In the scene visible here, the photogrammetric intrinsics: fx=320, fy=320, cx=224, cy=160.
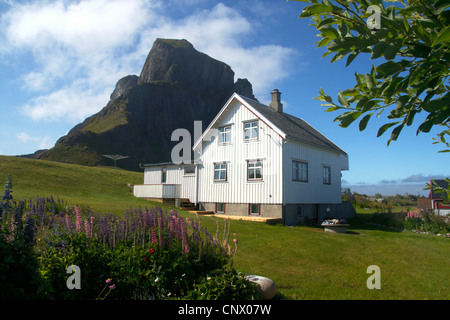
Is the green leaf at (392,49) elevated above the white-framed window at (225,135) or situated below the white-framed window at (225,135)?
below

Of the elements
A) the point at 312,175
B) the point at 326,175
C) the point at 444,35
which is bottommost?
the point at 444,35

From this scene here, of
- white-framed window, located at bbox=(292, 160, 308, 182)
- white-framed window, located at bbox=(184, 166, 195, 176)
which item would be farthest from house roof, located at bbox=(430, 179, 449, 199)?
white-framed window, located at bbox=(184, 166, 195, 176)

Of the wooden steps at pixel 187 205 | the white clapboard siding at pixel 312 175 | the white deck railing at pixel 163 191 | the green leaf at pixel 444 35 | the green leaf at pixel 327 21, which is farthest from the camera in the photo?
the white deck railing at pixel 163 191

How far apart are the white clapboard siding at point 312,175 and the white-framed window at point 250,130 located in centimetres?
251

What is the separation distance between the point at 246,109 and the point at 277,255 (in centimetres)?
1409

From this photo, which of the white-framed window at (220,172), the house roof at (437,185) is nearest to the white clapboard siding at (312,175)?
the white-framed window at (220,172)

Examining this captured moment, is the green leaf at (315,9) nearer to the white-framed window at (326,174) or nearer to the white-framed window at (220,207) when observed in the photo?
the white-framed window at (220,207)

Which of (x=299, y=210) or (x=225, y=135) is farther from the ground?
(x=225, y=135)

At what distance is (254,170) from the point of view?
22.6m

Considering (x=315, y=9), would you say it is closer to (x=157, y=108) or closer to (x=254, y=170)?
(x=254, y=170)

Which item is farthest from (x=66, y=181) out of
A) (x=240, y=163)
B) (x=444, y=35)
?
(x=444, y=35)

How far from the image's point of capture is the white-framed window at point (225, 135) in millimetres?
24375

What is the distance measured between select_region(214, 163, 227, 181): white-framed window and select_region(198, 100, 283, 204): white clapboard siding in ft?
0.94

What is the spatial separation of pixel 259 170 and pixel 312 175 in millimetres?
4744
